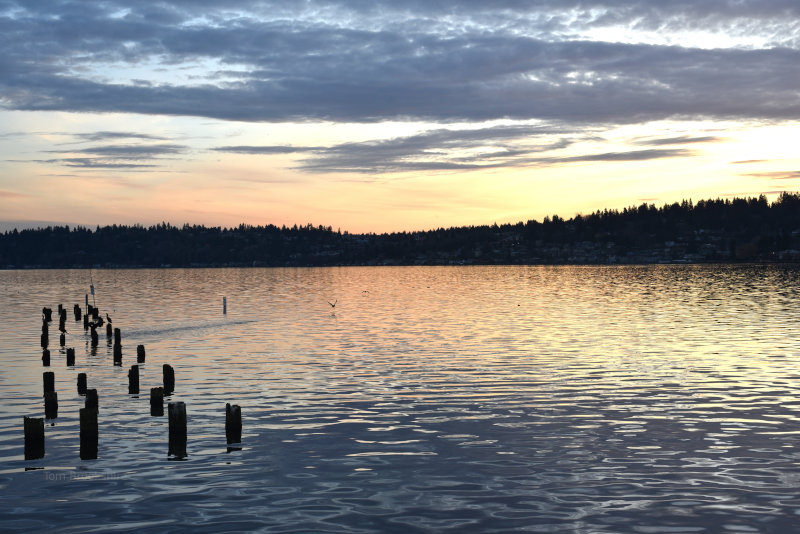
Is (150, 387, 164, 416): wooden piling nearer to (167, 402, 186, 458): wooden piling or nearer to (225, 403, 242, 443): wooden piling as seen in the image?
(225, 403, 242, 443): wooden piling

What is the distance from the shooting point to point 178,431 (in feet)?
64.4

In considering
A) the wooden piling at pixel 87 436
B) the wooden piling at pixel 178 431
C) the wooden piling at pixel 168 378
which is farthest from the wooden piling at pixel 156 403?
the wooden piling at pixel 178 431

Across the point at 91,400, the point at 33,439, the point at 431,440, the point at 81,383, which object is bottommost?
the point at 431,440

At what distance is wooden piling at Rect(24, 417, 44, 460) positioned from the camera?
19.5 m

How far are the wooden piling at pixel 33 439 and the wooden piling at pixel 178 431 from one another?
3.19 metres

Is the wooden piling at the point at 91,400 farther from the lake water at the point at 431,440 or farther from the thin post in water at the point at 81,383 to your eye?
the thin post in water at the point at 81,383

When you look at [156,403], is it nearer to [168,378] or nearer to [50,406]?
[50,406]

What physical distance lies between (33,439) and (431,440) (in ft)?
33.3

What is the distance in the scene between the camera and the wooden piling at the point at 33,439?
1953cm

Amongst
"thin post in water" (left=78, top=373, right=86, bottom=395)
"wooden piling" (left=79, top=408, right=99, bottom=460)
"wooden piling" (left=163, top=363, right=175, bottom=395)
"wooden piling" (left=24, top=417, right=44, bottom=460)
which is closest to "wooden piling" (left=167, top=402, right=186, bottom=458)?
"wooden piling" (left=79, top=408, right=99, bottom=460)

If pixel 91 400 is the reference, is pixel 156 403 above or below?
below

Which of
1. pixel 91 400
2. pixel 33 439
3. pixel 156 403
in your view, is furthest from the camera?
pixel 156 403

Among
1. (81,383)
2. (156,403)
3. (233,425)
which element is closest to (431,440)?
(233,425)

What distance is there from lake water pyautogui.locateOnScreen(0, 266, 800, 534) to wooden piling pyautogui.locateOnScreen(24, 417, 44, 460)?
0.21m
